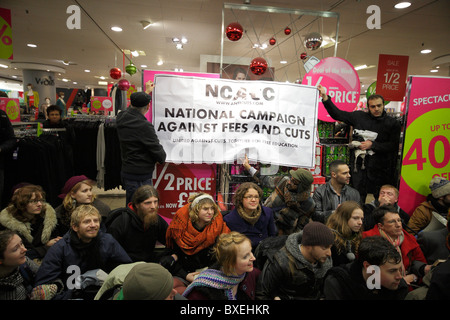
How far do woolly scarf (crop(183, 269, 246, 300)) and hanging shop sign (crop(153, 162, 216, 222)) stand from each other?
161 centimetres

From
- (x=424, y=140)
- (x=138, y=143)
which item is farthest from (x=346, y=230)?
(x=138, y=143)

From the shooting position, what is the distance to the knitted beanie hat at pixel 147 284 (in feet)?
4.68

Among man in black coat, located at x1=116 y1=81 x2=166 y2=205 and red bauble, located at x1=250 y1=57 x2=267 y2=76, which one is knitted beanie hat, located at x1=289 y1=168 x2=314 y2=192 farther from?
red bauble, located at x1=250 y1=57 x2=267 y2=76

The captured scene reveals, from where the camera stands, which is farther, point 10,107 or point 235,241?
point 10,107

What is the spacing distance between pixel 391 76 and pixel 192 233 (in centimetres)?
702

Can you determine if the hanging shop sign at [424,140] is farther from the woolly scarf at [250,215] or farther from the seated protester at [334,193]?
the woolly scarf at [250,215]

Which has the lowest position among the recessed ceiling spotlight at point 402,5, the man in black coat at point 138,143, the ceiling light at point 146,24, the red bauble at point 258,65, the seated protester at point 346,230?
the seated protester at point 346,230

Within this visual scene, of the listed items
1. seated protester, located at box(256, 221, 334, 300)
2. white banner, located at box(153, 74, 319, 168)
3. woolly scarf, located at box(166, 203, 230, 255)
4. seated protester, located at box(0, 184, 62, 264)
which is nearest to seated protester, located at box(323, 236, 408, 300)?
seated protester, located at box(256, 221, 334, 300)

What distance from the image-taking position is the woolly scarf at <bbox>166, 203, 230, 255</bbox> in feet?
8.08

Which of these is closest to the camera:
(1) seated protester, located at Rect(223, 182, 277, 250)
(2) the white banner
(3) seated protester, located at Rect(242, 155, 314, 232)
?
(1) seated protester, located at Rect(223, 182, 277, 250)

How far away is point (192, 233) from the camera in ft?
8.09

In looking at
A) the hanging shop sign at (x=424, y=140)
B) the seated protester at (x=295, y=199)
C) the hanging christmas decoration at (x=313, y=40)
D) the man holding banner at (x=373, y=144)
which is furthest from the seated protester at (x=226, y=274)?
the hanging christmas decoration at (x=313, y=40)

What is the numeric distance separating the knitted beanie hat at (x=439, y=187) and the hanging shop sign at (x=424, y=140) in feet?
0.56

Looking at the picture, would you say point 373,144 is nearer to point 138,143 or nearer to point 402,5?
point 138,143
